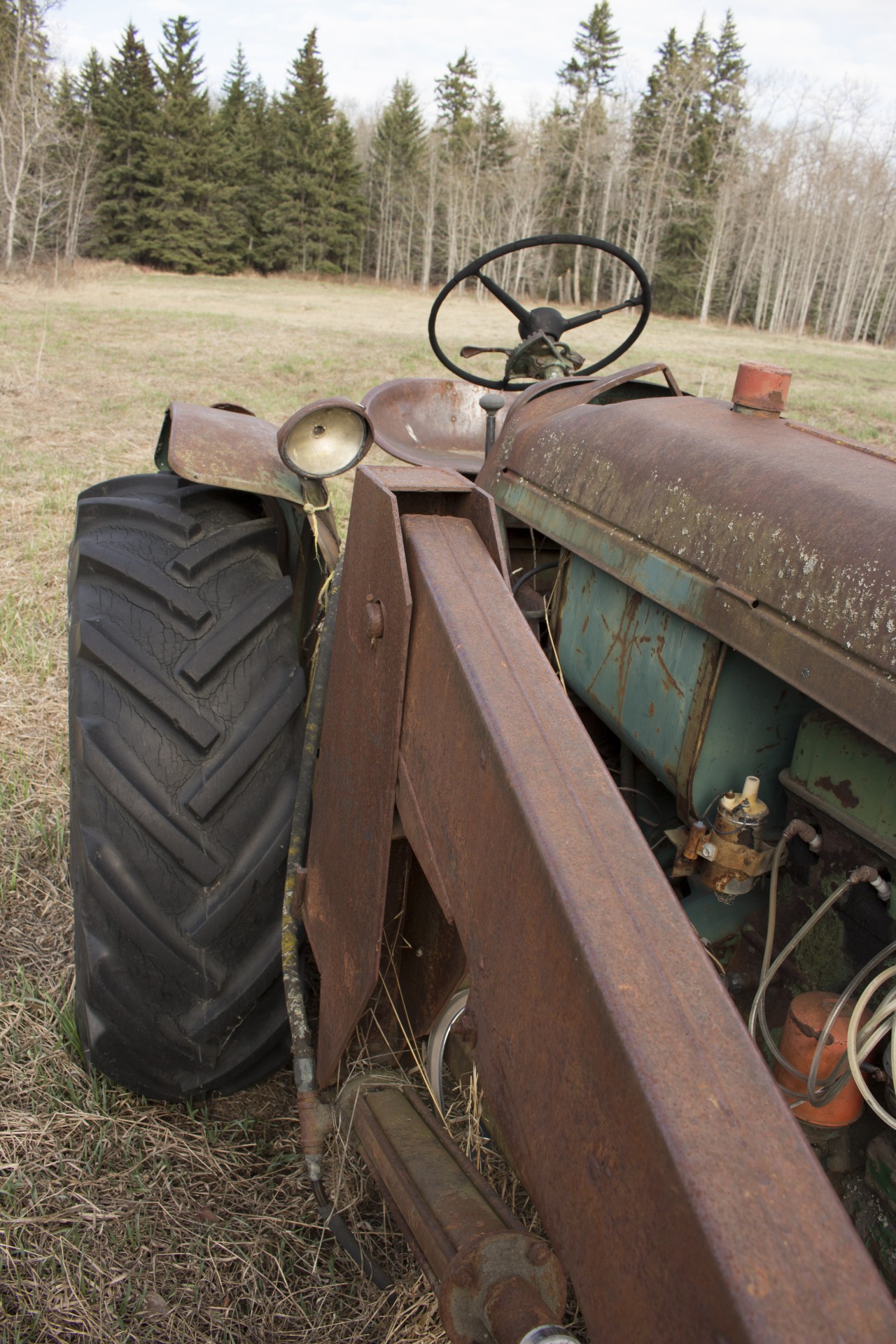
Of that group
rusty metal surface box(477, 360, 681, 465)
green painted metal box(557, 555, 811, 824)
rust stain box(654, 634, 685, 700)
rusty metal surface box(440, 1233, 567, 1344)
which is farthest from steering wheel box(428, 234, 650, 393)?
rusty metal surface box(440, 1233, 567, 1344)

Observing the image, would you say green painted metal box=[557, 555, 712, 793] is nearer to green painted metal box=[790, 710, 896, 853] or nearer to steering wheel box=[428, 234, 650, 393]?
green painted metal box=[790, 710, 896, 853]

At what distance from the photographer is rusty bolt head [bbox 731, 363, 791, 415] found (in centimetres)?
173

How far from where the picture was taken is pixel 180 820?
1.61m

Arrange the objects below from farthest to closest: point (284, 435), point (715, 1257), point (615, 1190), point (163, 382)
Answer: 1. point (163, 382)
2. point (284, 435)
3. point (615, 1190)
4. point (715, 1257)

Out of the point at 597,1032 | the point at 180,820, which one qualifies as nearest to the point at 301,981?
the point at 180,820

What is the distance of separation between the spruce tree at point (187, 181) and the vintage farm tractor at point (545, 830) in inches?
1419

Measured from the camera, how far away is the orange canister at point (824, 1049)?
3.97 feet

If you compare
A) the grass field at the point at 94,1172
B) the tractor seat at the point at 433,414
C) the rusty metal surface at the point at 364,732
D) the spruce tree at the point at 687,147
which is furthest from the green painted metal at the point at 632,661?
the spruce tree at the point at 687,147

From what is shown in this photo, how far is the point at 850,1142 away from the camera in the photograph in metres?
1.31

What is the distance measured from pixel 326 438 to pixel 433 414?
107 cm

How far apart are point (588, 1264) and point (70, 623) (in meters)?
1.48

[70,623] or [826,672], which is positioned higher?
[826,672]

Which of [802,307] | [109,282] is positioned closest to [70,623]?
[109,282]

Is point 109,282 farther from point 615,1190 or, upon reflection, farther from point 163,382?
point 615,1190
